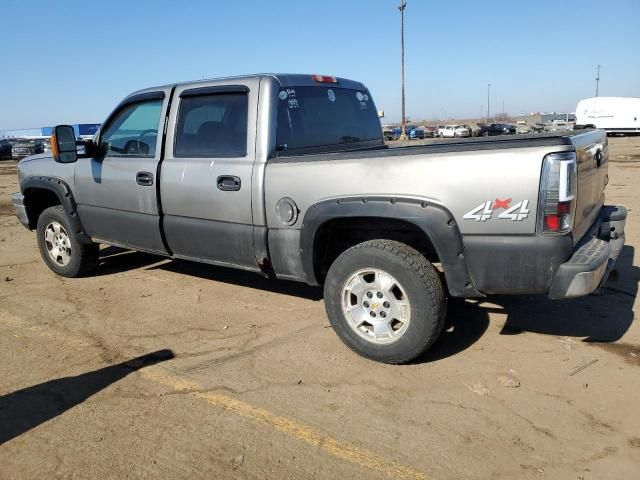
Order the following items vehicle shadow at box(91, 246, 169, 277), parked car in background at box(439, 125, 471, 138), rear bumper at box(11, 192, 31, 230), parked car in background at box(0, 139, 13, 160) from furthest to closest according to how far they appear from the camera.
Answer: parked car in background at box(439, 125, 471, 138) < parked car in background at box(0, 139, 13, 160) < vehicle shadow at box(91, 246, 169, 277) < rear bumper at box(11, 192, 31, 230)

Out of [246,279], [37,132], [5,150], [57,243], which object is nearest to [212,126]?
[246,279]

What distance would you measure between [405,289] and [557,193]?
106 cm

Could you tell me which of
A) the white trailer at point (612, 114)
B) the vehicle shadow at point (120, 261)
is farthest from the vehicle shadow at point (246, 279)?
the white trailer at point (612, 114)

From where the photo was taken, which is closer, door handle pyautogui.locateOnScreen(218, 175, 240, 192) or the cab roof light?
door handle pyautogui.locateOnScreen(218, 175, 240, 192)

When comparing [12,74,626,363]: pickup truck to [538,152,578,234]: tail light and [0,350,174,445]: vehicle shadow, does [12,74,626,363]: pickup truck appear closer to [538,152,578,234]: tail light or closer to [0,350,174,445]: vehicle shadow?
[538,152,578,234]: tail light

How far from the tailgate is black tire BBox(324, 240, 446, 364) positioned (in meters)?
0.90

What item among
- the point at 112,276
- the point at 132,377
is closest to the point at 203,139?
the point at 132,377

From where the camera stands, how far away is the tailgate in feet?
10.5

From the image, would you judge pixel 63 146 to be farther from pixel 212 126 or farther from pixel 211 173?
pixel 211 173

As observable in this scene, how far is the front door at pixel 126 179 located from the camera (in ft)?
15.7

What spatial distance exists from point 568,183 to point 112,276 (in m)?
4.85

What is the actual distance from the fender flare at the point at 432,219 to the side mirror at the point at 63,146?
2920 mm

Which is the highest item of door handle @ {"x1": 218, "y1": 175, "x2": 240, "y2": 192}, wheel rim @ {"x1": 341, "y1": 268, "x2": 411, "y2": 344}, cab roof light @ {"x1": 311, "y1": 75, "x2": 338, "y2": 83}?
cab roof light @ {"x1": 311, "y1": 75, "x2": 338, "y2": 83}

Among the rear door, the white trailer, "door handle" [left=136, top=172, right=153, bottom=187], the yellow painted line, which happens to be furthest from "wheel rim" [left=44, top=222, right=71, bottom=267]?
the white trailer
